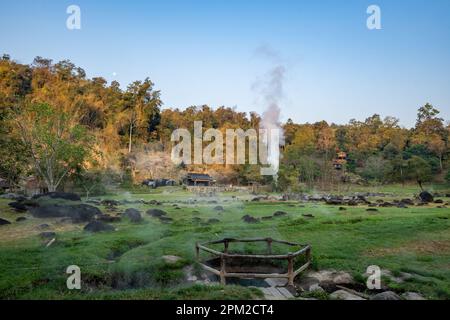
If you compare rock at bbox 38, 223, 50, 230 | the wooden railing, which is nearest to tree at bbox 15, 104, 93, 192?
rock at bbox 38, 223, 50, 230

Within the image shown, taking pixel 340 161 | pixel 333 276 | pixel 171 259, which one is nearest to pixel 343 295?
pixel 333 276

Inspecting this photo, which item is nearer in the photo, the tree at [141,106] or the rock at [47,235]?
the rock at [47,235]

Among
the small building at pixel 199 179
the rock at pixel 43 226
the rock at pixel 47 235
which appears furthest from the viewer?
the small building at pixel 199 179

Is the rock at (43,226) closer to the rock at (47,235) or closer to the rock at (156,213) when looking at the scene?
the rock at (47,235)

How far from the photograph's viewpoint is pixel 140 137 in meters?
58.8

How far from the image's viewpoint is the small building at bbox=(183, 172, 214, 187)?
45844 millimetres

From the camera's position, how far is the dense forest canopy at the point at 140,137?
26.0 metres

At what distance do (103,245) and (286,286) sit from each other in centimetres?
635

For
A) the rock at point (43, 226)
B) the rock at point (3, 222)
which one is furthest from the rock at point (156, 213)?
the rock at point (3, 222)

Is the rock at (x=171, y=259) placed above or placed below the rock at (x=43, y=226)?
below

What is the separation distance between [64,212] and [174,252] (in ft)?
Answer: 28.9

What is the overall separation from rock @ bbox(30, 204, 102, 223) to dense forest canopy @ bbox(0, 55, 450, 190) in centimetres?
772

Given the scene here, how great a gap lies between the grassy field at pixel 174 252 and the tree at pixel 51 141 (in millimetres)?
7174

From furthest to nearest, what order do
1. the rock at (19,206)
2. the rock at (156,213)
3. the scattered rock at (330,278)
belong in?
the rock at (156,213), the rock at (19,206), the scattered rock at (330,278)
